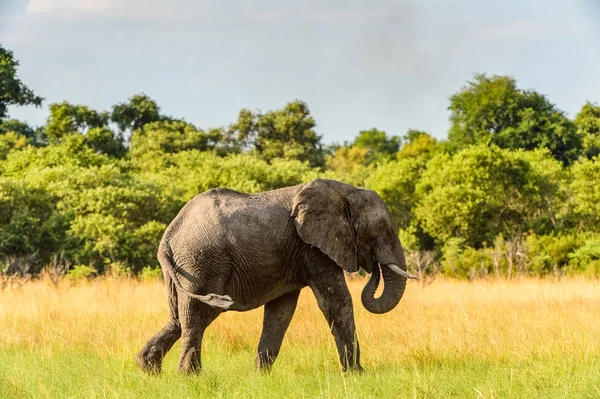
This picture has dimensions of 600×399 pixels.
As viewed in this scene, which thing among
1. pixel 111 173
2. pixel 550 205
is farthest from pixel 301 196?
pixel 550 205

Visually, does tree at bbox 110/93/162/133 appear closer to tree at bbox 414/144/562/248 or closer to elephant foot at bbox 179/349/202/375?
tree at bbox 414/144/562/248

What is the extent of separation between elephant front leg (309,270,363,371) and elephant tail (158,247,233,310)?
3.33ft

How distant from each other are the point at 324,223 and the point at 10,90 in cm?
2132

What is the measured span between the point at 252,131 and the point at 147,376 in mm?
40799

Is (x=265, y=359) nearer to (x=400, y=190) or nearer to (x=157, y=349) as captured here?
(x=157, y=349)

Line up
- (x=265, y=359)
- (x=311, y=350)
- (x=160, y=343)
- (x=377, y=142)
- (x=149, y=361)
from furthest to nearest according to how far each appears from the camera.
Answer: (x=377, y=142)
(x=311, y=350)
(x=265, y=359)
(x=160, y=343)
(x=149, y=361)

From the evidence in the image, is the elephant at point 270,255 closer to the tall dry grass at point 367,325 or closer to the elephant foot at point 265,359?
the elephant foot at point 265,359

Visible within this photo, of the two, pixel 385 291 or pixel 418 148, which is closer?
pixel 385 291

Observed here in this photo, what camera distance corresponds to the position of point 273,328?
880cm

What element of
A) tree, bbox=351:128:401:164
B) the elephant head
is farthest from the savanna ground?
tree, bbox=351:128:401:164

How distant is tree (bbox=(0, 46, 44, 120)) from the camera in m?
27.1

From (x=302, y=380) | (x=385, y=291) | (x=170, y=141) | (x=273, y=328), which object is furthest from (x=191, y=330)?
(x=170, y=141)

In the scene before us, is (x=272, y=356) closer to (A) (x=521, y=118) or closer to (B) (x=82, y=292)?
(B) (x=82, y=292)

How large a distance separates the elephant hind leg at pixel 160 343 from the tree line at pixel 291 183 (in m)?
8.12
